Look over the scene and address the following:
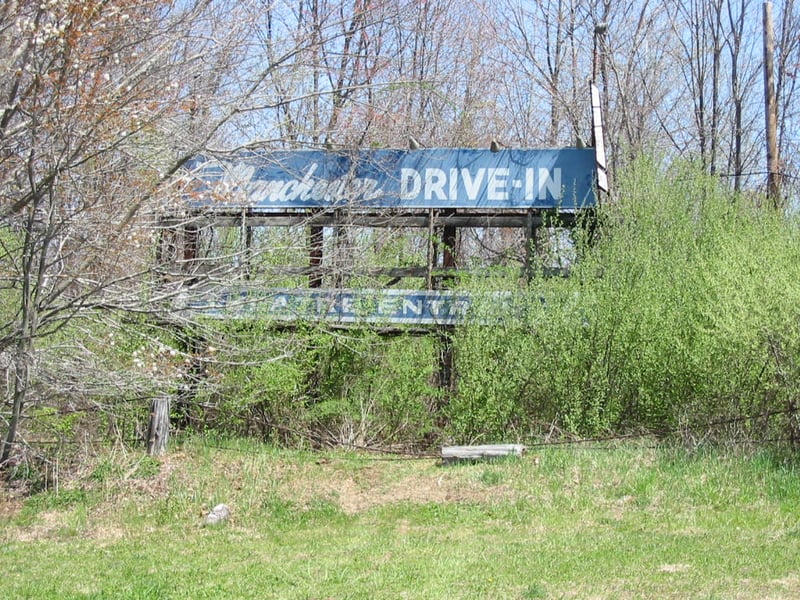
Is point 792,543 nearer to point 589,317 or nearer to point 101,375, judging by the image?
point 589,317

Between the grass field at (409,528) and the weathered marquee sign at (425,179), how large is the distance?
3978mm

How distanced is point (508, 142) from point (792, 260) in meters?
11.6

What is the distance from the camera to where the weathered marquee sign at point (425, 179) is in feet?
43.2

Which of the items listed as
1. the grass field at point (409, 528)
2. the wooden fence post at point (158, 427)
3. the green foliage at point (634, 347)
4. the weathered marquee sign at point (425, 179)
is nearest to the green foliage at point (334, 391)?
the green foliage at point (634, 347)

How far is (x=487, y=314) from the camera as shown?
12.3 metres

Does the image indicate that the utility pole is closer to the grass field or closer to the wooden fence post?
the grass field

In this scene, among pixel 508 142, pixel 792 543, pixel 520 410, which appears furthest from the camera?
pixel 508 142

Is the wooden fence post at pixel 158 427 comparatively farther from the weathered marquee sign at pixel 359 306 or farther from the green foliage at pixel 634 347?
the green foliage at pixel 634 347

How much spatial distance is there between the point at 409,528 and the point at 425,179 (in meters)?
6.10

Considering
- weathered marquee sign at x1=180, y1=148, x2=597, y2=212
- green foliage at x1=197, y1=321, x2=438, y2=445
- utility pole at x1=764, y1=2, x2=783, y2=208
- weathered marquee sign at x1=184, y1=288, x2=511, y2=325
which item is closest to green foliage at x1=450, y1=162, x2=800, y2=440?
weathered marquee sign at x1=184, y1=288, x2=511, y2=325

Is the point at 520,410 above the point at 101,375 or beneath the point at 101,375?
beneath

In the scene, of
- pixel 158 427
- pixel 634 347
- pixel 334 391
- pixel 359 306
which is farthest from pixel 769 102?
pixel 158 427

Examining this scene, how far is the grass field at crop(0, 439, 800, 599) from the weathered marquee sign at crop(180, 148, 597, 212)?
13.1ft

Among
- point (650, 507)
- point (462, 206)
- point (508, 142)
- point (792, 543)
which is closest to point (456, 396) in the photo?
point (462, 206)
